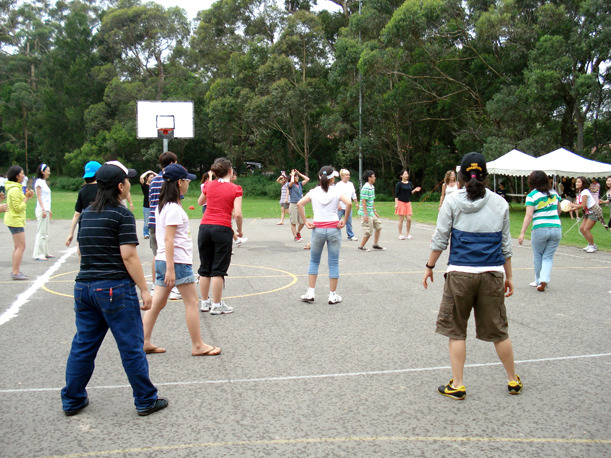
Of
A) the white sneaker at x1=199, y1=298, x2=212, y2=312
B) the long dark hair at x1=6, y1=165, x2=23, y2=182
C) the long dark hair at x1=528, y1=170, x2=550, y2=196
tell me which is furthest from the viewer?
the long dark hair at x1=6, y1=165, x2=23, y2=182

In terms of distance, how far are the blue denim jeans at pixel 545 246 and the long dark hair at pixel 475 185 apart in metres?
4.71

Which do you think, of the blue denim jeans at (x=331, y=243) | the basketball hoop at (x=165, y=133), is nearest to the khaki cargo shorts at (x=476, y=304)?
the blue denim jeans at (x=331, y=243)

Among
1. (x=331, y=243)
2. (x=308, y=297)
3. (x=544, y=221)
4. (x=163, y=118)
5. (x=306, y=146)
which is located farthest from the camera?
(x=306, y=146)

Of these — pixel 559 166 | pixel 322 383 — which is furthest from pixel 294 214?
pixel 559 166

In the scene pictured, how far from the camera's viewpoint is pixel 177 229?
5531 mm

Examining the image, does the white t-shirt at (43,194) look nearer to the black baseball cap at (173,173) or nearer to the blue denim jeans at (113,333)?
the black baseball cap at (173,173)

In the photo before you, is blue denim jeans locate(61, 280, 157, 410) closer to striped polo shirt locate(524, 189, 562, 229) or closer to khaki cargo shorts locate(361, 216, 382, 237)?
striped polo shirt locate(524, 189, 562, 229)

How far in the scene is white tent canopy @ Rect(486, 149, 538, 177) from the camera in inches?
938

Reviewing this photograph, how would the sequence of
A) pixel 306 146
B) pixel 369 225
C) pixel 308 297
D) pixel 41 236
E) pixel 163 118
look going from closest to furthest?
pixel 308 297 < pixel 41 236 < pixel 369 225 < pixel 163 118 < pixel 306 146

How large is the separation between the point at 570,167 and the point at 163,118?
1746 centimetres

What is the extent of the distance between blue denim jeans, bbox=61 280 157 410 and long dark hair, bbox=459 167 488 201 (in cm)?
270

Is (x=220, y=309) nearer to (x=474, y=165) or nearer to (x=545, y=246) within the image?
(x=474, y=165)

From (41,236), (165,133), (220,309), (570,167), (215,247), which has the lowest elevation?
(220,309)

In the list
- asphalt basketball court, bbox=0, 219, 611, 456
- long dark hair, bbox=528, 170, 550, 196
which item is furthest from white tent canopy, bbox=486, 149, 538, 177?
asphalt basketball court, bbox=0, 219, 611, 456
